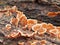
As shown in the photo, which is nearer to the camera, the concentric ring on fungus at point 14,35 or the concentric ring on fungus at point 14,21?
the concentric ring on fungus at point 14,35

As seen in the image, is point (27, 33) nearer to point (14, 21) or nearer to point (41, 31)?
point (41, 31)

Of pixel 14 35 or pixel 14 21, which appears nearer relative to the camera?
pixel 14 35

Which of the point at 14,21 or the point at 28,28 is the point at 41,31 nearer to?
the point at 28,28

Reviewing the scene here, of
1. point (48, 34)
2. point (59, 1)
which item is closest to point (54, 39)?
point (48, 34)

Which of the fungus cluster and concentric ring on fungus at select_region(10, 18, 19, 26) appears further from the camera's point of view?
concentric ring on fungus at select_region(10, 18, 19, 26)

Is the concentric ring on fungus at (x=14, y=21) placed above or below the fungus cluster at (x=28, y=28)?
above

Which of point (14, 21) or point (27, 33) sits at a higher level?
point (14, 21)

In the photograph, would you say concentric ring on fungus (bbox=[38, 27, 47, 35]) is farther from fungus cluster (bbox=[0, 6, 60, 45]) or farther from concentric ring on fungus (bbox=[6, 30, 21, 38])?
concentric ring on fungus (bbox=[6, 30, 21, 38])

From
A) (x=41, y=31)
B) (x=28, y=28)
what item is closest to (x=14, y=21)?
(x=28, y=28)

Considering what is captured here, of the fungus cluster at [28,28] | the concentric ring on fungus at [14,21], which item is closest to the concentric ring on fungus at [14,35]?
the fungus cluster at [28,28]

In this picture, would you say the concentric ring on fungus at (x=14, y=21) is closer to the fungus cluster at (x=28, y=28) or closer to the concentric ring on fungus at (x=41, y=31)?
the fungus cluster at (x=28, y=28)

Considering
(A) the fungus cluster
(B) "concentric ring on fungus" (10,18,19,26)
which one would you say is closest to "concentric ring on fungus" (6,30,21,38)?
(A) the fungus cluster
